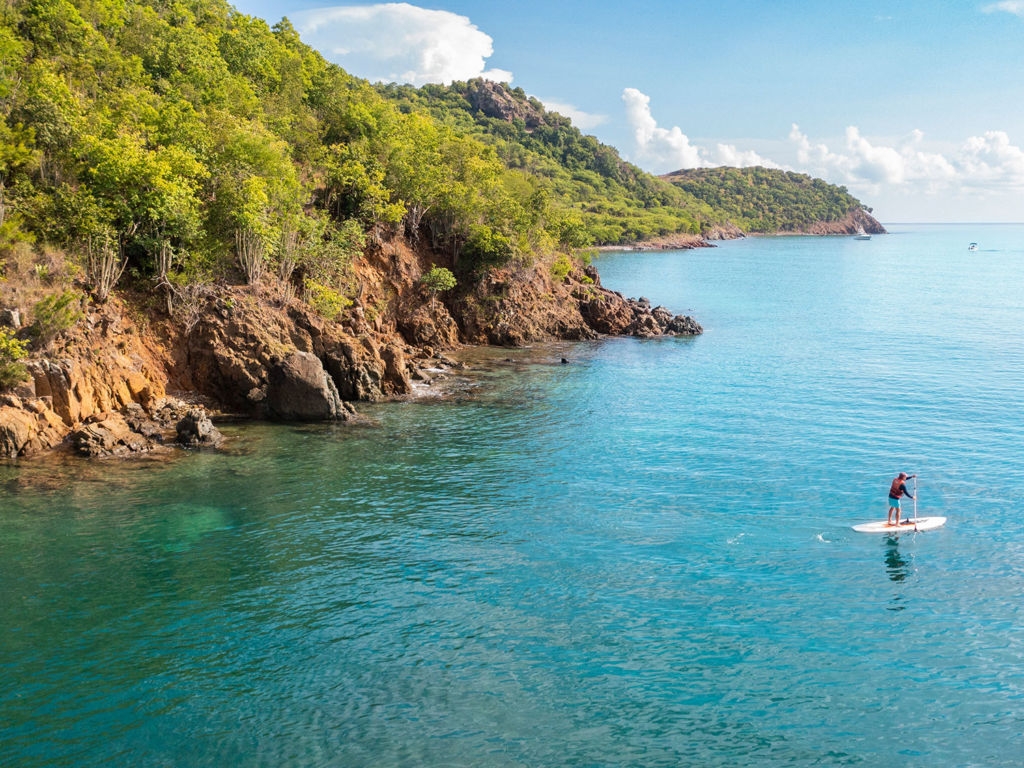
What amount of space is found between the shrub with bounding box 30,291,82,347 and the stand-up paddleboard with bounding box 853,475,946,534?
3754 centimetres

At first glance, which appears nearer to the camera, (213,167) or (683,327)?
(213,167)

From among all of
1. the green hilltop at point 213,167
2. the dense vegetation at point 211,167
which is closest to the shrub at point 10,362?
the green hilltop at point 213,167

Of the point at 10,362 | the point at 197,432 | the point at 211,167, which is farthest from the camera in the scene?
the point at 211,167

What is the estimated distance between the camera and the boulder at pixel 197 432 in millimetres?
35531

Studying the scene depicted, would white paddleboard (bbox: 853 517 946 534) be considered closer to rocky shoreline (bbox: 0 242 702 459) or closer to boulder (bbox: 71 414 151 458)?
rocky shoreline (bbox: 0 242 702 459)

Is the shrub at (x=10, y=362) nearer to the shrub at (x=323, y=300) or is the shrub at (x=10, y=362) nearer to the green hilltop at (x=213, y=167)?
the green hilltop at (x=213, y=167)

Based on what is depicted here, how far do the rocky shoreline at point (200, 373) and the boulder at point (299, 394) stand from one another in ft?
0.19

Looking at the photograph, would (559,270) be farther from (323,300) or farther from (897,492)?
(897,492)

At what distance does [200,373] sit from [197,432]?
6863 millimetres

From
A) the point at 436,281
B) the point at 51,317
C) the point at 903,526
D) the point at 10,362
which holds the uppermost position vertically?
the point at 436,281

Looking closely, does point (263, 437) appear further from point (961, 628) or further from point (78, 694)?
point (961, 628)

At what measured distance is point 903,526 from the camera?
1117 inches

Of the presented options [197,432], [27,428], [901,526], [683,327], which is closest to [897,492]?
[901,526]

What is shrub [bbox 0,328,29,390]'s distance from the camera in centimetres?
3209
